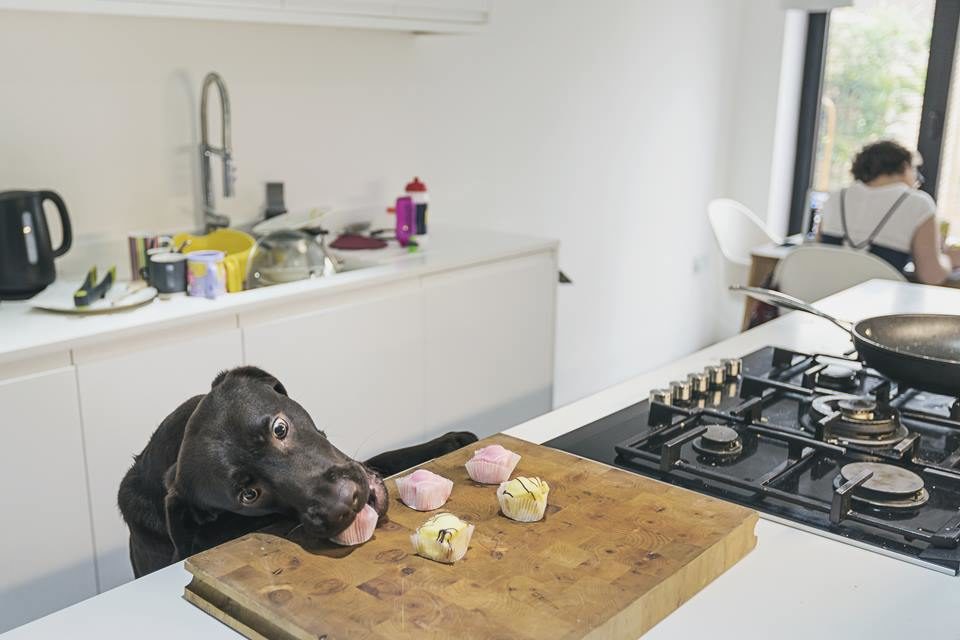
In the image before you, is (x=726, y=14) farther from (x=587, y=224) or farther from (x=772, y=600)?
(x=772, y=600)

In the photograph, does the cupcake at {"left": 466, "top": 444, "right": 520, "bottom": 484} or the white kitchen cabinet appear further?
the white kitchen cabinet

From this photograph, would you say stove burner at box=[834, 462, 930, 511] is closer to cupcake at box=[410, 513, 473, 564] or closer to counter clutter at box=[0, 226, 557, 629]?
cupcake at box=[410, 513, 473, 564]

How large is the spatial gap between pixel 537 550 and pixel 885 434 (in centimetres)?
67

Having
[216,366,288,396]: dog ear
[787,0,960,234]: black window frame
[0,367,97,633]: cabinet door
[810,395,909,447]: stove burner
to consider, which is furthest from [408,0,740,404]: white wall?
[216,366,288,396]: dog ear

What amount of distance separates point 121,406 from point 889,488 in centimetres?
152

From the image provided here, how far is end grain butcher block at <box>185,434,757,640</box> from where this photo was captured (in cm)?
94

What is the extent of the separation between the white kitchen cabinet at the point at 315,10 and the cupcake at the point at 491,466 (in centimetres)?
144

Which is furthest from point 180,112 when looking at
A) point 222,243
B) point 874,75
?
point 874,75

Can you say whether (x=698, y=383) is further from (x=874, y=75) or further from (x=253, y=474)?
(x=874, y=75)

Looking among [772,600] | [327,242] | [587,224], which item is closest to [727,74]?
[587,224]

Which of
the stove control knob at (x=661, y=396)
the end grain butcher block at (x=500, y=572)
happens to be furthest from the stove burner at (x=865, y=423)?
the end grain butcher block at (x=500, y=572)

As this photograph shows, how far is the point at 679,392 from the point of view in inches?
63.6

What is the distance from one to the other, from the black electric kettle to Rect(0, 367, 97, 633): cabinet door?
38 cm

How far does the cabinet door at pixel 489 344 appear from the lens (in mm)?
A: 2812
